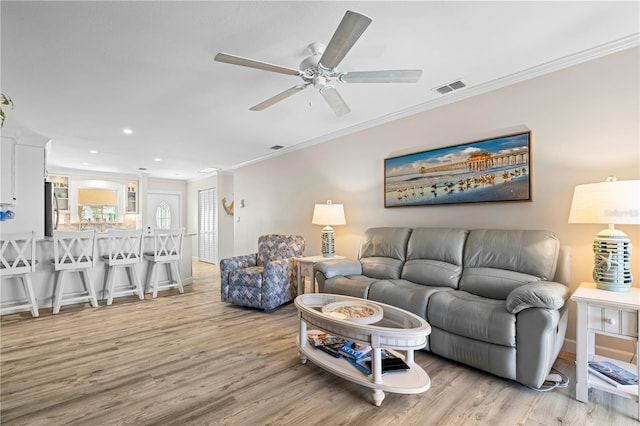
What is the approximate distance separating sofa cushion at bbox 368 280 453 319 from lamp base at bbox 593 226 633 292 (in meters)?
1.02

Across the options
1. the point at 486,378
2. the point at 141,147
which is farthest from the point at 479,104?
the point at 141,147

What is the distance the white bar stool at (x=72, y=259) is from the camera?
3.70 meters

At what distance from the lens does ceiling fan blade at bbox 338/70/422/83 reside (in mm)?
2048

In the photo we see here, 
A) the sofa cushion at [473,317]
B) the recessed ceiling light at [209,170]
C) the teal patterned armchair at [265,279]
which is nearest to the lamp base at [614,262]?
the sofa cushion at [473,317]

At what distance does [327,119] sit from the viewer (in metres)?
3.92

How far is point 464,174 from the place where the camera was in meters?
3.11

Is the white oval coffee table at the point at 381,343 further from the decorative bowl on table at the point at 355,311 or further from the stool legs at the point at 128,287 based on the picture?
the stool legs at the point at 128,287

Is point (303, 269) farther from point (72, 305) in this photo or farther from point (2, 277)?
point (2, 277)

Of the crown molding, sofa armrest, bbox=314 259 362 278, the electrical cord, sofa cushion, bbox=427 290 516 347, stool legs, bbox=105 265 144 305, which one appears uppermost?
the crown molding

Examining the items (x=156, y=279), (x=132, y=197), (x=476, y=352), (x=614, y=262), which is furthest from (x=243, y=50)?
(x=132, y=197)

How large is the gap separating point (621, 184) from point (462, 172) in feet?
4.29

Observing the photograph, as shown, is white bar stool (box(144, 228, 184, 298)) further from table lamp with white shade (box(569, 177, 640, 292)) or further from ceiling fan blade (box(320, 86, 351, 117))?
table lamp with white shade (box(569, 177, 640, 292))

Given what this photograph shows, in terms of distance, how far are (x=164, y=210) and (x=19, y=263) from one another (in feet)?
16.7

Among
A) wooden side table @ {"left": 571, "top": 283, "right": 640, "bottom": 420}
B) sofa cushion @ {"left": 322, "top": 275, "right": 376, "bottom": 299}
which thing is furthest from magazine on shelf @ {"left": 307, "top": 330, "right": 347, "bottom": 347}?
wooden side table @ {"left": 571, "top": 283, "right": 640, "bottom": 420}
